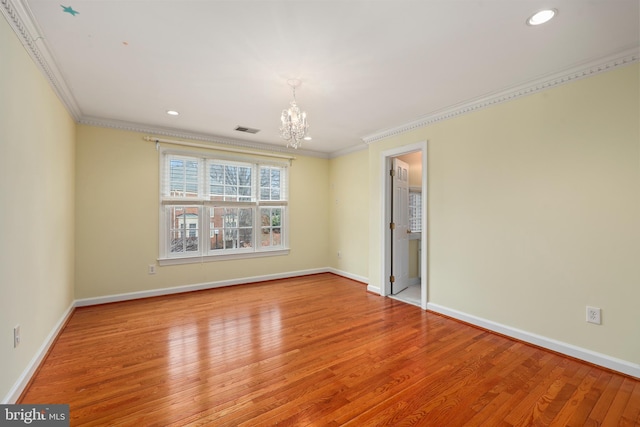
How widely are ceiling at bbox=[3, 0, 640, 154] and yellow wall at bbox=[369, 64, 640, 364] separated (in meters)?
0.36

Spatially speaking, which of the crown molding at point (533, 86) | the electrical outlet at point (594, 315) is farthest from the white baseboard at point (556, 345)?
the crown molding at point (533, 86)

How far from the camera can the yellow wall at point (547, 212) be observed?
2299 mm

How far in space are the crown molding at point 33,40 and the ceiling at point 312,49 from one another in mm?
13

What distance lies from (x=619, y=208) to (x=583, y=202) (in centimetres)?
23

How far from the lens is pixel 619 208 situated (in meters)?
2.31

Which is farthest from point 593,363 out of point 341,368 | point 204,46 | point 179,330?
point 204,46

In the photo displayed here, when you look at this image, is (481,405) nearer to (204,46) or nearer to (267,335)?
(267,335)

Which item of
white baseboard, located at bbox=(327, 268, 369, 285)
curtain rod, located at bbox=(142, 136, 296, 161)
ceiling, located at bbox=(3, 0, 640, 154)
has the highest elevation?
ceiling, located at bbox=(3, 0, 640, 154)

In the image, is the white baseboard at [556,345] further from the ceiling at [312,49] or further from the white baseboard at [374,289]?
the ceiling at [312,49]

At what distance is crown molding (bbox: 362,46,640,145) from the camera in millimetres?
2279

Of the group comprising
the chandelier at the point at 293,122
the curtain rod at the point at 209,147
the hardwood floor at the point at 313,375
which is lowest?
the hardwood floor at the point at 313,375

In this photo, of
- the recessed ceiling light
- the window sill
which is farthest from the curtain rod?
the recessed ceiling light

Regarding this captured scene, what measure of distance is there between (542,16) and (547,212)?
1.69 metres

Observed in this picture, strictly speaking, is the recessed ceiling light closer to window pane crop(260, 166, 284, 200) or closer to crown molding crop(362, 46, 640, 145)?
crown molding crop(362, 46, 640, 145)
